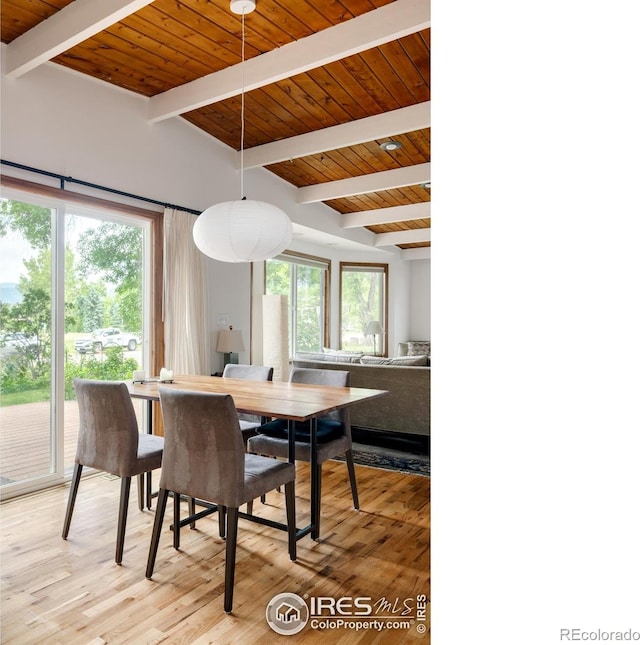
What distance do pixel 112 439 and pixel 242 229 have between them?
4.08ft

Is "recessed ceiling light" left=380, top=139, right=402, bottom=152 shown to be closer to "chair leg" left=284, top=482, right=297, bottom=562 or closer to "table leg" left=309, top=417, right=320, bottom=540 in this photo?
"table leg" left=309, top=417, right=320, bottom=540

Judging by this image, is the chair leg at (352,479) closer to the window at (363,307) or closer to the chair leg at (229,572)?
the chair leg at (229,572)

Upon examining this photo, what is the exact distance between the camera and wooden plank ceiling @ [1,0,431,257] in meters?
2.73

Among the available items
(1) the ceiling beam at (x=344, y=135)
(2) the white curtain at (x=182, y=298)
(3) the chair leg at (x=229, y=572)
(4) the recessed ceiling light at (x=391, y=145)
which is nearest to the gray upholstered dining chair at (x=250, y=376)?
(2) the white curtain at (x=182, y=298)

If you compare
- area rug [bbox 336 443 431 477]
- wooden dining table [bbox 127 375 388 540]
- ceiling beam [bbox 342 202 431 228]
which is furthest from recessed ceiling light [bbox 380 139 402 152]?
area rug [bbox 336 443 431 477]

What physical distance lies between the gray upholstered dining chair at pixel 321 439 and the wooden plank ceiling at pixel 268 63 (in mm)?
2084

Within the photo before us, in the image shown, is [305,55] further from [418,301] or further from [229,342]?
[418,301]

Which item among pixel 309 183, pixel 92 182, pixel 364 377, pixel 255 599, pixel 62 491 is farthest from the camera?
pixel 309 183

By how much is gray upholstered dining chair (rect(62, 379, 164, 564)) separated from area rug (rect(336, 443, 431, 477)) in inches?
73.7

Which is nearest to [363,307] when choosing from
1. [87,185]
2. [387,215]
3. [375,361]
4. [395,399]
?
[387,215]
